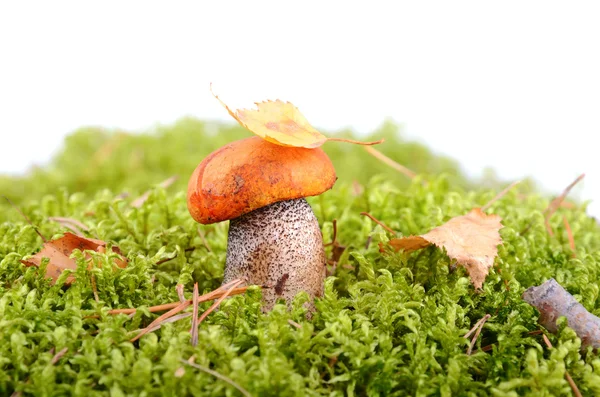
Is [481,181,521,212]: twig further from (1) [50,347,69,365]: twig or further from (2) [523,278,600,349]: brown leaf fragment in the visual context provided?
(1) [50,347,69,365]: twig

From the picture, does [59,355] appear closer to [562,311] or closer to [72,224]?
[72,224]

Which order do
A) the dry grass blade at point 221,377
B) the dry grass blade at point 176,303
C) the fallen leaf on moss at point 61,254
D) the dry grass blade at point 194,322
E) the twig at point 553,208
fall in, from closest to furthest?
1. the dry grass blade at point 221,377
2. the dry grass blade at point 194,322
3. the dry grass blade at point 176,303
4. the fallen leaf on moss at point 61,254
5. the twig at point 553,208

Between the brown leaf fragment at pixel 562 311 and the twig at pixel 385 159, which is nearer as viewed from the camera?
the brown leaf fragment at pixel 562 311

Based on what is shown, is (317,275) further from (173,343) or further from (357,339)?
(173,343)

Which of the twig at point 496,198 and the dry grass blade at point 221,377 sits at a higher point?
the twig at point 496,198

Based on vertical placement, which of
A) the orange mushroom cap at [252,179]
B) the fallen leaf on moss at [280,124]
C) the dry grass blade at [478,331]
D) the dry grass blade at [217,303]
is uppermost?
the fallen leaf on moss at [280,124]

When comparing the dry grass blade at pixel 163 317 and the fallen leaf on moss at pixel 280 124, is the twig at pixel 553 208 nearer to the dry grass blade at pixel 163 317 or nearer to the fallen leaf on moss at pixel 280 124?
the fallen leaf on moss at pixel 280 124

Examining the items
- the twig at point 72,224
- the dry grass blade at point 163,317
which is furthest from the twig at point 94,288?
the twig at point 72,224

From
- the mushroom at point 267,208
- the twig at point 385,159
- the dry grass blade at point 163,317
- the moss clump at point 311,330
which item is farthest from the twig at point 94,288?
the twig at point 385,159

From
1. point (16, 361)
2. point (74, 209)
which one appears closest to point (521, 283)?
point (16, 361)

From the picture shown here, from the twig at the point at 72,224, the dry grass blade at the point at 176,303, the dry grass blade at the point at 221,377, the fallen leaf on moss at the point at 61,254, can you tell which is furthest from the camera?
the twig at the point at 72,224

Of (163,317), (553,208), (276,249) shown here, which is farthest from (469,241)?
(553,208)
